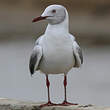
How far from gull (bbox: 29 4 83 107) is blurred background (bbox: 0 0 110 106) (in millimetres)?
2475

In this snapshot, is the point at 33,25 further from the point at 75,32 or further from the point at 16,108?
the point at 16,108

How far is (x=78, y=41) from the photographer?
11.7m

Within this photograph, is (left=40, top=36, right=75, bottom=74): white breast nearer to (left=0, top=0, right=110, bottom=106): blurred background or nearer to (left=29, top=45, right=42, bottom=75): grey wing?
(left=29, top=45, right=42, bottom=75): grey wing

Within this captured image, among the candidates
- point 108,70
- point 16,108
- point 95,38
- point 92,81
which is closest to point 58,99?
point 92,81

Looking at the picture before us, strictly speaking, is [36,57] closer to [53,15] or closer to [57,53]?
[57,53]

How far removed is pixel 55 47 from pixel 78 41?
6941 mm

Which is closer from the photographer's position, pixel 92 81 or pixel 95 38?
pixel 92 81

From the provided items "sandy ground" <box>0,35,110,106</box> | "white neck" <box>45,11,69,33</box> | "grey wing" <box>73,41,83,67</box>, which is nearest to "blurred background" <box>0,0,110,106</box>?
"sandy ground" <box>0,35,110,106</box>

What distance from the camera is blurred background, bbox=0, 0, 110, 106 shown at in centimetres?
793

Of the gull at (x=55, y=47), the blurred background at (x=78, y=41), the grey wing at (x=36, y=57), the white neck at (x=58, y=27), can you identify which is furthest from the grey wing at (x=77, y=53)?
the blurred background at (x=78, y=41)

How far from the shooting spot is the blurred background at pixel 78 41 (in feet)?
26.0

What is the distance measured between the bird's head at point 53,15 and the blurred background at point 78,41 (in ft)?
8.38

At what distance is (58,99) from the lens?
7.39 m

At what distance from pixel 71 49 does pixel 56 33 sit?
6.5 inches
